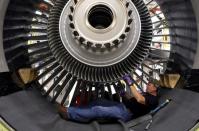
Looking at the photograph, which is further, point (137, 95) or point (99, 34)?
point (137, 95)

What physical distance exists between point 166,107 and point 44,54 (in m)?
0.34

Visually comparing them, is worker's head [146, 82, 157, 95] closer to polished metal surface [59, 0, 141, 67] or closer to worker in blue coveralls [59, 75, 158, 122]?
worker in blue coveralls [59, 75, 158, 122]

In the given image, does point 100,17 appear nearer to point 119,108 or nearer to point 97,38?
point 97,38

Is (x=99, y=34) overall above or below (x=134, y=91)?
above

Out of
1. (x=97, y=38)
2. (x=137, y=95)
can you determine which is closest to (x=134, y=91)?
(x=137, y=95)

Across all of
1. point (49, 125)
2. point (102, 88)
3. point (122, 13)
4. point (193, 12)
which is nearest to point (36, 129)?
point (49, 125)

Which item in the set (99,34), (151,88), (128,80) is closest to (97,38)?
(99,34)

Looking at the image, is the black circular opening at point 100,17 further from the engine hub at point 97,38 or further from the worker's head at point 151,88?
the worker's head at point 151,88

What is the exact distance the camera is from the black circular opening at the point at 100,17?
1045 mm

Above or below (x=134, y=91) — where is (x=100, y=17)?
above

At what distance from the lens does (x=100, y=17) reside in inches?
42.5

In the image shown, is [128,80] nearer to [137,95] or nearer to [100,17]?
[137,95]

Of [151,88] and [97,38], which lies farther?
[151,88]

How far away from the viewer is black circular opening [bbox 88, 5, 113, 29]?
104 cm
